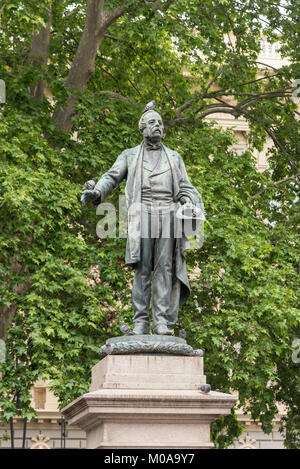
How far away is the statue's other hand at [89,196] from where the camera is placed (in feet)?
28.8

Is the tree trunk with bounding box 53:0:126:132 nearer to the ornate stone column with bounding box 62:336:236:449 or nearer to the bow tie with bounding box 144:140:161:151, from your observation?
the bow tie with bounding box 144:140:161:151

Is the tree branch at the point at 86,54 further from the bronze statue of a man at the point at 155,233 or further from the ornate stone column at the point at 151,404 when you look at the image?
the ornate stone column at the point at 151,404

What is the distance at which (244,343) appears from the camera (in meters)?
16.0

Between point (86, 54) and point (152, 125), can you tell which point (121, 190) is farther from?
point (152, 125)

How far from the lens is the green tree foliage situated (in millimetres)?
15117

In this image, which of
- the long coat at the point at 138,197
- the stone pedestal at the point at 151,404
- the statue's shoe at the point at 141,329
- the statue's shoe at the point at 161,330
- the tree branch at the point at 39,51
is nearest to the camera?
the stone pedestal at the point at 151,404

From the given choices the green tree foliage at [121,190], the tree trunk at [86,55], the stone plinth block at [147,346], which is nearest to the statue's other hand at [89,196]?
the stone plinth block at [147,346]

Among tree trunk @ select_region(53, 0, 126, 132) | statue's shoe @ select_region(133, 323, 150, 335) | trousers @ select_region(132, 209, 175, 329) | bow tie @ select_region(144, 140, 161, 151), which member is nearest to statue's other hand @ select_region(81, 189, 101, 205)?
trousers @ select_region(132, 209, 175, 329)

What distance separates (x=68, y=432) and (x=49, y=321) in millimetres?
14804

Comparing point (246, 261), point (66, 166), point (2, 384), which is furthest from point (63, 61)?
point (2, 384)

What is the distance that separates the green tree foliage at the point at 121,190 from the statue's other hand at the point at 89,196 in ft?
18.7

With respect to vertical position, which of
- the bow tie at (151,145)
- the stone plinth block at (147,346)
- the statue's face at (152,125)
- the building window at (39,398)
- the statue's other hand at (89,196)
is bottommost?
the stone plinth block at (147,346)

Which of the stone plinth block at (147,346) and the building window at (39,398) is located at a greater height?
the building window at (39,398)
